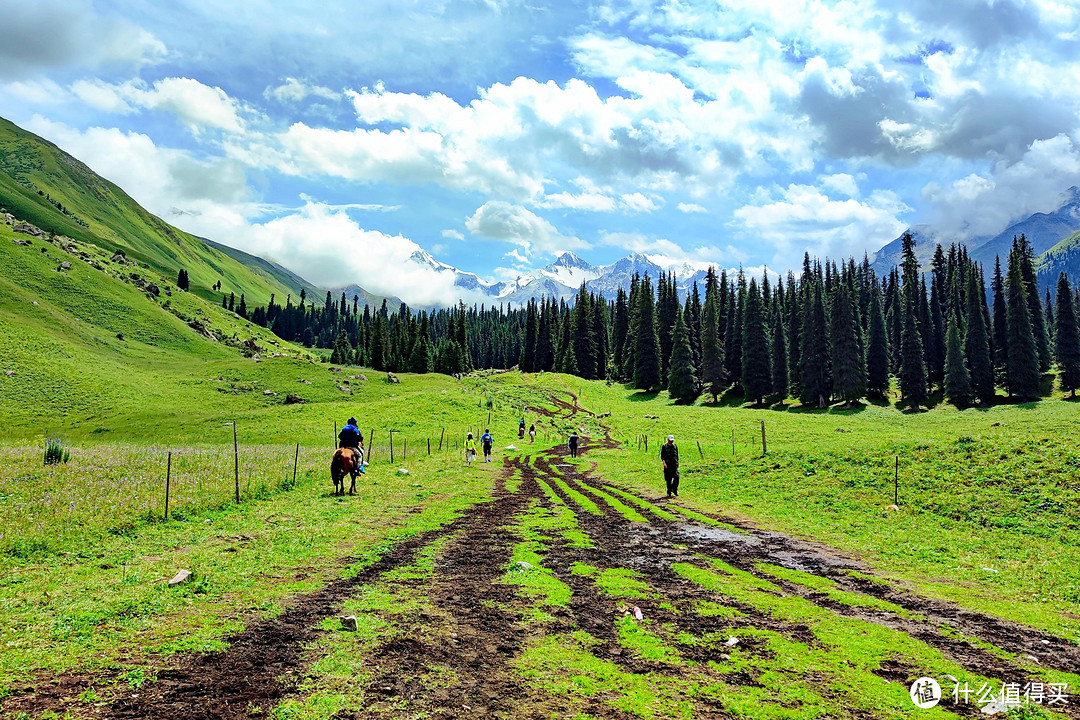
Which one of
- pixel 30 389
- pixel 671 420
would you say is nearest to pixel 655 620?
pixel 671 420

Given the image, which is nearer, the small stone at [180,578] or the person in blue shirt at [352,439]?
the small stone at [180,578]

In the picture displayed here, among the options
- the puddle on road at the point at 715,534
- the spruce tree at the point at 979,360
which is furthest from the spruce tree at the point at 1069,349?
the puddle on road at the point at 715,534

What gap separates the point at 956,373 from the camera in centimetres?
8281

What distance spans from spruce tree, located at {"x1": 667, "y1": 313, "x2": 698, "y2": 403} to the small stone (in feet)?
284

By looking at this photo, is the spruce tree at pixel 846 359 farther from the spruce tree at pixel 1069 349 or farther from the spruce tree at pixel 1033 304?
the spruce tree at pixel 1033 304

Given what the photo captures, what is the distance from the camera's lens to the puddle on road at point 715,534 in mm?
16719

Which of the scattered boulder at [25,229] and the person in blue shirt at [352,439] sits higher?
the scattered boulder at [25,229]

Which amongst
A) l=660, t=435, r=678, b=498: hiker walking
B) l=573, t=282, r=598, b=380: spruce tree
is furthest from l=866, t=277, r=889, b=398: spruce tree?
l=660, t=435, r=678, b=498: hiker walking

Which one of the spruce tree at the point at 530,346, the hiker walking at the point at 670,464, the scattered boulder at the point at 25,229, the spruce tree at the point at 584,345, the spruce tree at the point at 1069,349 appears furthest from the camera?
the spruce tree at the point at 530,346

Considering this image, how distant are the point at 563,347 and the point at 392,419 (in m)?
77.3

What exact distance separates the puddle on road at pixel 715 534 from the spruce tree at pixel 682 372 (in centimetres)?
7528

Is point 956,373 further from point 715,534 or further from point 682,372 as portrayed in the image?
point 715,534

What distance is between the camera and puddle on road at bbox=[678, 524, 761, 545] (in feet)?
54.9

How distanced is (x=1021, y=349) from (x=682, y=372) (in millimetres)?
51878
